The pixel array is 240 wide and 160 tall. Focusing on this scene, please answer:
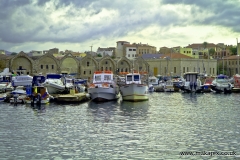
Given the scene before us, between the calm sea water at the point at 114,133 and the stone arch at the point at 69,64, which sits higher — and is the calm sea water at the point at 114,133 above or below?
below

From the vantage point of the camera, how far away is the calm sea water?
19875 millimetres

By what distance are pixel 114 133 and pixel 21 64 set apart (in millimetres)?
63541

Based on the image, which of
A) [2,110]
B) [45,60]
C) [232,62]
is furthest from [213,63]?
[2,110]

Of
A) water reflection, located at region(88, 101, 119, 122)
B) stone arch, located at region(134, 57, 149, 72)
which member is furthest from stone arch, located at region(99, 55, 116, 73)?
water reflection, located at region(88, 101, 119, 122)

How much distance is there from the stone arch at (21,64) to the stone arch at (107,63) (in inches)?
657

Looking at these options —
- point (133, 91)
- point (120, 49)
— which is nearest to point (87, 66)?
point (133, 91)

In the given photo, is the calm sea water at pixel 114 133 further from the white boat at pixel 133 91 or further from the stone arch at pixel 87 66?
the stone arch at pixel 87 66

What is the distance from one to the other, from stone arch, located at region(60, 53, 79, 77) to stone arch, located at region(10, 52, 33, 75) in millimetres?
7300

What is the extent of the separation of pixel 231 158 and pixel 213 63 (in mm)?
101803

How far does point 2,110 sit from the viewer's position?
36.9m

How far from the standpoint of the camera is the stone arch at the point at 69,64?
90.5 meters

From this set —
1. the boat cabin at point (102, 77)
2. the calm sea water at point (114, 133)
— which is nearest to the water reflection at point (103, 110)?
the calm sea water at point (114, 133)

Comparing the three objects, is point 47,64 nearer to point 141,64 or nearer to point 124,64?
point 124,64

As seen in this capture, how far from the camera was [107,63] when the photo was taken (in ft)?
316
